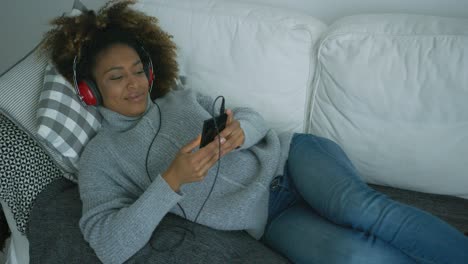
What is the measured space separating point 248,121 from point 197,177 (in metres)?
0.32

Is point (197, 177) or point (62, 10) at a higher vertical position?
point (62, 10)

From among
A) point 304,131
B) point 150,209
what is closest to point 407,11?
point 304,131

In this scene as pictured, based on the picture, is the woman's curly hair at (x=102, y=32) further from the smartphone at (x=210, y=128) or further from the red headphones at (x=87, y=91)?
the smartphone at (x=210, y=128)

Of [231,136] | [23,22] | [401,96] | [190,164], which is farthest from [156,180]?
[23,22]

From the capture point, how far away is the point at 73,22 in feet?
3.75

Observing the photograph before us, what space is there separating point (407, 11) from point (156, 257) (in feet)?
3.67

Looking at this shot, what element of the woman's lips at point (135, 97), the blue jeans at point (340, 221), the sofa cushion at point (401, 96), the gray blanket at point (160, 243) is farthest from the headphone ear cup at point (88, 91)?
the sofa cushion at point (401, 96)

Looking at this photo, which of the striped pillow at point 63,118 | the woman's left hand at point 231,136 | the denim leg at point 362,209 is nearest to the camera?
the denim leg at point 362,209

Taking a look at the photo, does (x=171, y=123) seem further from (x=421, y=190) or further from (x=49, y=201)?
(x=421, y=190)

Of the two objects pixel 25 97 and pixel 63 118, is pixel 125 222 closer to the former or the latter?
pixel 63 118

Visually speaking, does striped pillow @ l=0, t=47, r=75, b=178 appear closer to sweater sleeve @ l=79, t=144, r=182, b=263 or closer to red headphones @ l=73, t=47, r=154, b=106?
red headphones @ l=73, t=47, r=154, b=106

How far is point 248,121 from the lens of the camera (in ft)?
3.65

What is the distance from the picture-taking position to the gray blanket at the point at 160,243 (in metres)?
0.89

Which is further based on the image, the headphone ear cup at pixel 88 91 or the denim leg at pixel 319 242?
the headphone ear cup at pixel 88 91
